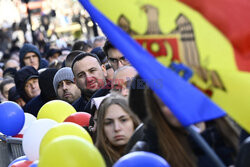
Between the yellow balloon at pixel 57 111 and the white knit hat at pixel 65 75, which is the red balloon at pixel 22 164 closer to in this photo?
the yellow balloon at pixel 57 111

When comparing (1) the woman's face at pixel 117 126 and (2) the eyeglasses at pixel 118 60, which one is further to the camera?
(2) the eyeglasses at pixel 118 60

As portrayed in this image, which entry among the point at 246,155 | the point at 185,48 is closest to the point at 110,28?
the point at 185,48

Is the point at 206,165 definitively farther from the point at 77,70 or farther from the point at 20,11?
the point at 20,11

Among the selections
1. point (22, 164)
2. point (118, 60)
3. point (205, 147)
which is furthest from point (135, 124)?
point (118, 60)

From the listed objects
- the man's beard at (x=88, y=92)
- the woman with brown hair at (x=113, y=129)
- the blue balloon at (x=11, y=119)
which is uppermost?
the woman with brown hair at (x=113, y=129)

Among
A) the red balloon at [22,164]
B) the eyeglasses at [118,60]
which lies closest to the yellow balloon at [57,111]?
the eyeglasses at [118,60]

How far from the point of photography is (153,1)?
441cm

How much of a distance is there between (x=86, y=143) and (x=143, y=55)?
63 centimetres

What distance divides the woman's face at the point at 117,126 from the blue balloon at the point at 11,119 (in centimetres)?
286

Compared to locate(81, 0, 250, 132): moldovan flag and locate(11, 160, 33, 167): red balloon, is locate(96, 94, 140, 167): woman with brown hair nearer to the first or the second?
locate(11, 160, 33, 167): red balloon

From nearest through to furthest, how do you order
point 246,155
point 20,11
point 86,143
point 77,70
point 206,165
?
point 246,155 < point 206,165 < point 86,143 < point 77,70 < point 20,11

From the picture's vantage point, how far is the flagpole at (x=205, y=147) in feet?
13.7

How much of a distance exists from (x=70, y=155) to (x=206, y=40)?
1025 millimetres

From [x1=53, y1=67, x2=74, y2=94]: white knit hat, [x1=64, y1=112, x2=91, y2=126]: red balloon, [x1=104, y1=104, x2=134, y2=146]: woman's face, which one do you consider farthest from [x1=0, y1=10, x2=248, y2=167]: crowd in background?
[x1=53, y1=67, x2=74, y2=94]: white knit hat
